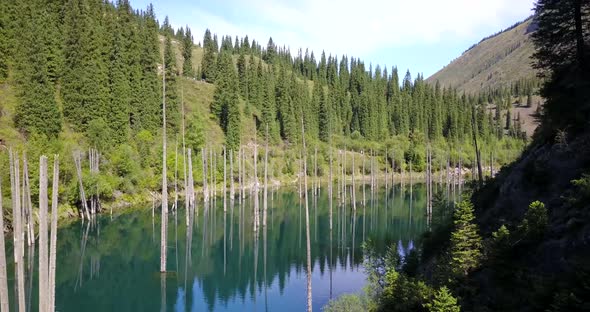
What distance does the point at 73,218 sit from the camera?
166 ft

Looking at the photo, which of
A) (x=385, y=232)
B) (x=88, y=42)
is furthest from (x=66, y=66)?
(x=385, y=232)

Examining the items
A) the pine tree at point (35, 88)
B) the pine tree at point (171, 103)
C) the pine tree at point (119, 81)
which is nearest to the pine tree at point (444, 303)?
the pine tree at point (35, 88)

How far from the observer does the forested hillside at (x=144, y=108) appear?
57312 mm

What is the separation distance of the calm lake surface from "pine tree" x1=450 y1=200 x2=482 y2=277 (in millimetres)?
12716

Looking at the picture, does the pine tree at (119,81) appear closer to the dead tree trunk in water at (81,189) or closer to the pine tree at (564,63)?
the dead tree trunk in water at (81,189)

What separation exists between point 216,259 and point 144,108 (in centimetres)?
4257

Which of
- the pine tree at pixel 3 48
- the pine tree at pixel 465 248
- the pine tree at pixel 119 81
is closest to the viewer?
the pine tree at pixel 465 248

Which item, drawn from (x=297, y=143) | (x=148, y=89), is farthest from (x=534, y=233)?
(x=297, y=143)

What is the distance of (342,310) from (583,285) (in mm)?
13090

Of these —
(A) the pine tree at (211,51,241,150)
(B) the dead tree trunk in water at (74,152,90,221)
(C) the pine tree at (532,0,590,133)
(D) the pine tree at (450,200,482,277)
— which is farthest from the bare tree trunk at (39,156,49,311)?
(A) the pine tree at (211,51,241,150)

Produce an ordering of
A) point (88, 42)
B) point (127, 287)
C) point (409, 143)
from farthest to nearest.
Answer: point (409, 143)
point (88, 42)
point (127, 287)

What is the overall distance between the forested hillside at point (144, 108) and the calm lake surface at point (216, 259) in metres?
10.6

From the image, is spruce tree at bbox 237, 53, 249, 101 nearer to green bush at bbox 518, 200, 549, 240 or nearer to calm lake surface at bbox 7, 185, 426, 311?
calm lake surface at bbox 7, 185, 426, 311

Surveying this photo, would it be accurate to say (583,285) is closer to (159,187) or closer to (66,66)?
(159,187)
